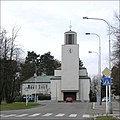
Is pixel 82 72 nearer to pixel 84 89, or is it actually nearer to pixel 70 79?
pixel 84 89

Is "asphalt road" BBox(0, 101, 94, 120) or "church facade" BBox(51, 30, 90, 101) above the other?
"church facade" BBox(51, 30, 90, 101)

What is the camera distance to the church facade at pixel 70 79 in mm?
92750

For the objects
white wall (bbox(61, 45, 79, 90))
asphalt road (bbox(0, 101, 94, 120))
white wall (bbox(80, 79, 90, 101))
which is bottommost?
asphalt road (bbox(0, 101, 94, 120))

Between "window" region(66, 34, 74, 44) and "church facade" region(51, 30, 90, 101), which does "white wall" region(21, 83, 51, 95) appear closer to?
"church facade" region(51, 30, 90, 101)

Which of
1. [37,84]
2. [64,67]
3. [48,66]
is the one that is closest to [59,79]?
[64,67]

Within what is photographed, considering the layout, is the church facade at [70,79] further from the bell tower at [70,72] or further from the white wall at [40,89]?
the white wall at [40,89]

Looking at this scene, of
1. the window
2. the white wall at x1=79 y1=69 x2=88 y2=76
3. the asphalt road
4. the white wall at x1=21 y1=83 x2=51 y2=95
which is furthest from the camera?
the white wall at x1=21 y1=83 x2=51 y2=95

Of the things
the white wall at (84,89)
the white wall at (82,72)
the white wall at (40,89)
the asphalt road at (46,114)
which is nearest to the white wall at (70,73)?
the white wall at (84,89)

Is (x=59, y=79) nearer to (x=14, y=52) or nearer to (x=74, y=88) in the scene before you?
(x=74, y=88)

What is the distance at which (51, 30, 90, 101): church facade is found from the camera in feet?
304

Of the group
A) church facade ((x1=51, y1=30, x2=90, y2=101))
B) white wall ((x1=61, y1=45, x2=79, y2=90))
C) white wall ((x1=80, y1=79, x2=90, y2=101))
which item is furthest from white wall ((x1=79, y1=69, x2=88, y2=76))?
white wall ((x1=61, y1=45, x2=79, y2=90))

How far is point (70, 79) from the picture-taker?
92.8m

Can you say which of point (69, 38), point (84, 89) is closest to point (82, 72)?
point (84, 89)

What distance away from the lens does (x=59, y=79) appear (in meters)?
95.4
